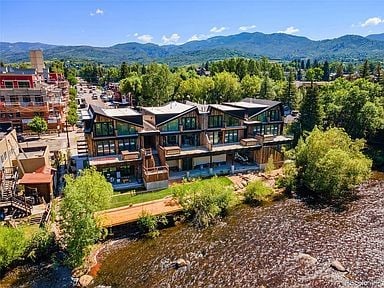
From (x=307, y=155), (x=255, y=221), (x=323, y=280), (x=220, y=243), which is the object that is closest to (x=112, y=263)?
(x=220, y=243)

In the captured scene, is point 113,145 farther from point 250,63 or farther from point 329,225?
point 250,63

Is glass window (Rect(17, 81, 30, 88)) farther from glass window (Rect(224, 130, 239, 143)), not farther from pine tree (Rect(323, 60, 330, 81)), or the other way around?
pine tree (Rect(323, 60, 330, 81))

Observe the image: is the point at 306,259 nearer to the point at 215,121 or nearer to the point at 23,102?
the point at 215,121

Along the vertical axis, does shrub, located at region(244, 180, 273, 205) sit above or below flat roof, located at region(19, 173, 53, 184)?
below

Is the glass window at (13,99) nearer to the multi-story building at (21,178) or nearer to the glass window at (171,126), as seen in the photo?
the multi-story building at (21,178)

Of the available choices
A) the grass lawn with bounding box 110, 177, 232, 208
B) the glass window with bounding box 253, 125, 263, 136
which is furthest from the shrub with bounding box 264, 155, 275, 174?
the grass lawn with bounding box 110, 177, 232, 208

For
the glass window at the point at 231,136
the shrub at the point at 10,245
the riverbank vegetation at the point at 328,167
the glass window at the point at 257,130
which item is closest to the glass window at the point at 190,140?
the glass window at the point at 231,136
